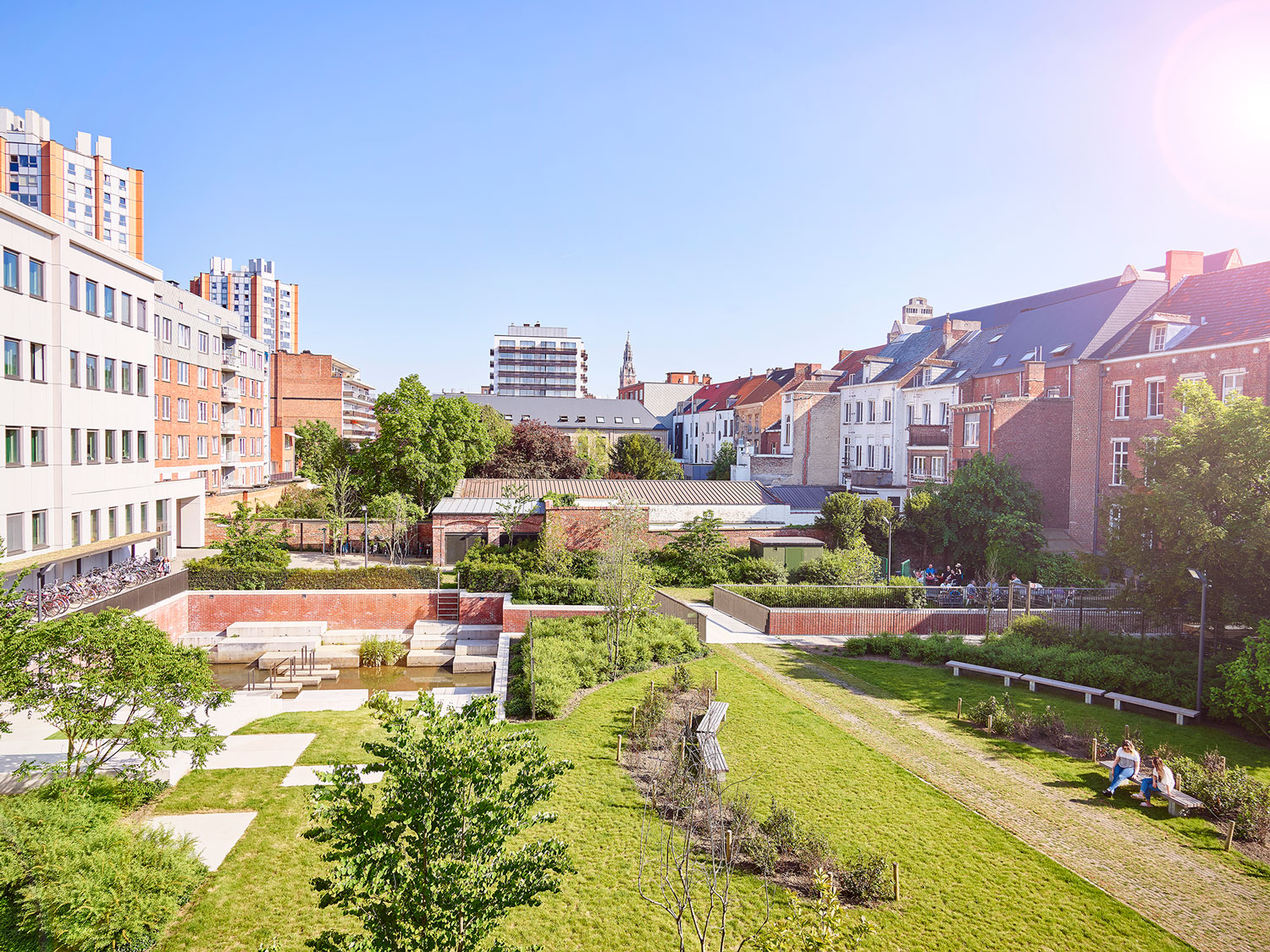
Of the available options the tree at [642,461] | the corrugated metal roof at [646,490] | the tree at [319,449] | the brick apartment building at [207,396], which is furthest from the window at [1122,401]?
the brick apartment building at [207,396]

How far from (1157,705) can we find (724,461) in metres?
55.0

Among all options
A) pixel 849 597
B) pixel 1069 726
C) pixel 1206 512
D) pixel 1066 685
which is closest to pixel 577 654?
pixel 849 597

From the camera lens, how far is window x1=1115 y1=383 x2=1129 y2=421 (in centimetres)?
3334

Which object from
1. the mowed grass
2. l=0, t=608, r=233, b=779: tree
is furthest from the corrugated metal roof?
l=0, t=608, r=233, b=779: tree

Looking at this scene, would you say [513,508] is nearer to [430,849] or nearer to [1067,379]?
[1067,379]

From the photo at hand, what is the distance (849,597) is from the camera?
2656 cm

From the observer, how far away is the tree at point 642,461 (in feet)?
224

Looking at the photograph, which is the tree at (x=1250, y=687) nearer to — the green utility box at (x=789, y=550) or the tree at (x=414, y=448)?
the green utility box at (x=789, y=550)

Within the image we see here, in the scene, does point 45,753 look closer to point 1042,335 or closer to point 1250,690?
point 1250,690

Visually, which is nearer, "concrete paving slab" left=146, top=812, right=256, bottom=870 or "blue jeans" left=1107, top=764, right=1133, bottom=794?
"concrete paving slab" left=146, top=812, right=256, bottom=870

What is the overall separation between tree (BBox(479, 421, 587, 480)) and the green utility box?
24.0 m

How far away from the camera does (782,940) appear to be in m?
6.43

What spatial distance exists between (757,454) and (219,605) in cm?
4286

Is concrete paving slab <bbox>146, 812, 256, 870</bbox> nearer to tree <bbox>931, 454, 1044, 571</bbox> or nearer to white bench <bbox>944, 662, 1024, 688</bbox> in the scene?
white bench <bbox>944, 662, 1024, 688</bbox>
